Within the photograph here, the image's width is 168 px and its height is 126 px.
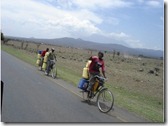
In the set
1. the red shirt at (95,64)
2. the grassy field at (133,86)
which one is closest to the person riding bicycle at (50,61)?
the grassy field at (133,86)

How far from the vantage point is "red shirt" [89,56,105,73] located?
12048 mm

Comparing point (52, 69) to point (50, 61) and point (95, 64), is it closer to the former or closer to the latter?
point (50, 61)

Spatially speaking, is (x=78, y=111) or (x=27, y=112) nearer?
(x=27, y=112)

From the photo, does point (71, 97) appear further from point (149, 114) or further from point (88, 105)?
point (149, 114)

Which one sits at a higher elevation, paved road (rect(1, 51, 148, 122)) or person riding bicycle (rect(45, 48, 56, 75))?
person riding bicycle (rect(45, 48, 56, 75))

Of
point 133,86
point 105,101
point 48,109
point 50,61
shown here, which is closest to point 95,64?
point 105,101

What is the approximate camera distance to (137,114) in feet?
38.8

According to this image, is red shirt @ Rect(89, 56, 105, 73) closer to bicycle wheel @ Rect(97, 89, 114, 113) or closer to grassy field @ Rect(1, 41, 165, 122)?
bicycle wheel @ Rect(97, 89, 114, 113)

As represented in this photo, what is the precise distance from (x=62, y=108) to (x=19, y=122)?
8.35ft

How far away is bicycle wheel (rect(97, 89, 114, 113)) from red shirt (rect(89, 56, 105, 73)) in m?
1.06

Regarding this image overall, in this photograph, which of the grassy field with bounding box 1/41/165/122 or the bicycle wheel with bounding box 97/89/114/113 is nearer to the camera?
the bicycle wheel with bounding box 97/89/114/113

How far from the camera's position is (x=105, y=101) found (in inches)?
448

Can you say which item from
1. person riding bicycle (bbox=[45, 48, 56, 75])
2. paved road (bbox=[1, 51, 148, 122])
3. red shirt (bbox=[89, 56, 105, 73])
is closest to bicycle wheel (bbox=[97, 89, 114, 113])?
paved road (bbox=[1, 51, 148, 122])

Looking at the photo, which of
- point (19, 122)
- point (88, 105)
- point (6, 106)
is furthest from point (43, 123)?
point (88, 105)
